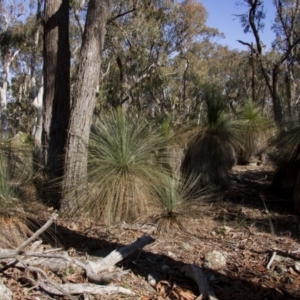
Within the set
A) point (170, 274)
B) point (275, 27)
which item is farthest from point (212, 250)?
point (275, 27)

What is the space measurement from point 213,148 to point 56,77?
265cm

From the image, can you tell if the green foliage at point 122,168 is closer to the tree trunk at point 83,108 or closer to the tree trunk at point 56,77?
the tree trunk at point 83,108

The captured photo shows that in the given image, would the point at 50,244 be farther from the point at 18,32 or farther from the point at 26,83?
the point at 26,83

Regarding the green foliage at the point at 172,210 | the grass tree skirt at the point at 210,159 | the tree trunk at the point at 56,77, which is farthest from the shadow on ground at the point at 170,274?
the grass tree skirt at the point at 210,159

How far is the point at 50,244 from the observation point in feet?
13.8

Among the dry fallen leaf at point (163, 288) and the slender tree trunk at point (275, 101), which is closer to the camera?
the dry fallen leaf at point (163, 288)

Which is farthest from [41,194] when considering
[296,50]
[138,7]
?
[296,50]

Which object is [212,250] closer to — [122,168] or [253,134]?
[122,168]

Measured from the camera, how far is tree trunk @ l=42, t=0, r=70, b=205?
6.02 metres

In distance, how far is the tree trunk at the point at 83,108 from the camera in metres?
5.27

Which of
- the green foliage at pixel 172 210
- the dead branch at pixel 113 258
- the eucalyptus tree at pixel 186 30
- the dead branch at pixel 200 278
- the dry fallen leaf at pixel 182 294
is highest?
the eucalyptus tree at pixel 186 30

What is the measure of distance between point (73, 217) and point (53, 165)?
99cm

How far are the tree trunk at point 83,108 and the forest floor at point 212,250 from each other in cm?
46

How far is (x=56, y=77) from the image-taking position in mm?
6094
